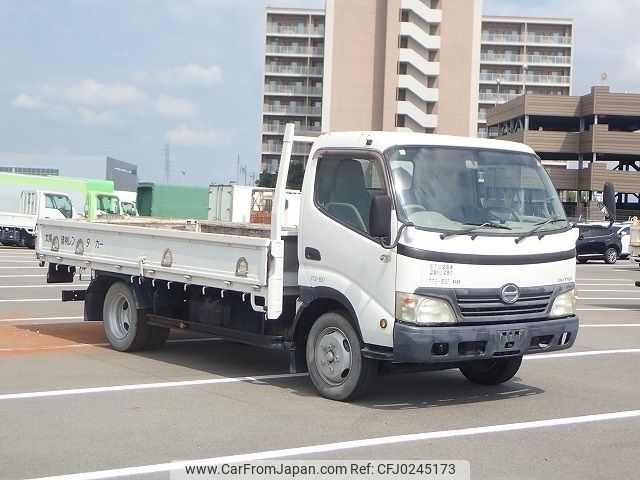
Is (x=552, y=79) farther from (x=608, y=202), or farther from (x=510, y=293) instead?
(x=510, y=293)

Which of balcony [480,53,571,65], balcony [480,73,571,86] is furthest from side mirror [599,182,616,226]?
balcony [480,53,571,65]

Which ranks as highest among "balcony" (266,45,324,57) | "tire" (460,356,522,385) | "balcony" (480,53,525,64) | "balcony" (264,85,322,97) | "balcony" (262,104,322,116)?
"balcony" (480,53,525,64)

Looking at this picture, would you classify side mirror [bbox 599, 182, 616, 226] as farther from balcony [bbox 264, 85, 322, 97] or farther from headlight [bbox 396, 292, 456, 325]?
balcony [bbox 264, 85, 322, 97]

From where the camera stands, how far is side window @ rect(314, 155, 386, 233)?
878 cm

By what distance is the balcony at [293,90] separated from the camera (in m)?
107

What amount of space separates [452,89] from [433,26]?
259 inches

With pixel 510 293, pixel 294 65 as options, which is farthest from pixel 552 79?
pixel 510 293

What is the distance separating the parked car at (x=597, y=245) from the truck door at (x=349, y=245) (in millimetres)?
30711

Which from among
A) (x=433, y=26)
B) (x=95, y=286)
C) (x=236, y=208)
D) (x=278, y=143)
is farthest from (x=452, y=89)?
(x=95, y=286)

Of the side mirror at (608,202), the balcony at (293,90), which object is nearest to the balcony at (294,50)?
the balcony at (293,90)

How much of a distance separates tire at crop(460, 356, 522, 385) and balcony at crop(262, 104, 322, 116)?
3824 inches

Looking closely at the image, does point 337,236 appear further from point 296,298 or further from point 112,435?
point 112,435

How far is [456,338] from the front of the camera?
8297 mm

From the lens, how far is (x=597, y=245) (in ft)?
126
